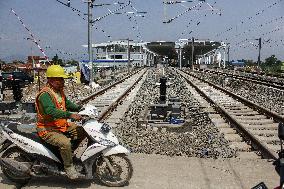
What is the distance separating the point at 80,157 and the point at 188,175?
1.91 metres

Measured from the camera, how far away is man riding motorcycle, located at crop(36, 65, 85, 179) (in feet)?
19.0

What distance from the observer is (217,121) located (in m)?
12.2

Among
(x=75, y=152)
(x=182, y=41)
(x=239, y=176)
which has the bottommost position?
(x=239, y=176)

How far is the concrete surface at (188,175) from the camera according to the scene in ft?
20.5

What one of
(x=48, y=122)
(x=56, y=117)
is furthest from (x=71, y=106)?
(x=56, y=117)

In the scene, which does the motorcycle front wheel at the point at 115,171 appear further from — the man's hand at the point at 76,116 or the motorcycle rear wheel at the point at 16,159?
the motorcycle rear wheel at the point at 16,159

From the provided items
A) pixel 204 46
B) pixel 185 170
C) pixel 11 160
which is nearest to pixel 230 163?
pixel 185 170

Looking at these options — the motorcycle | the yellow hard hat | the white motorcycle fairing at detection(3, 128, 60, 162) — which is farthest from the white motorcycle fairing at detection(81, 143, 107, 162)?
the yellow hard hat

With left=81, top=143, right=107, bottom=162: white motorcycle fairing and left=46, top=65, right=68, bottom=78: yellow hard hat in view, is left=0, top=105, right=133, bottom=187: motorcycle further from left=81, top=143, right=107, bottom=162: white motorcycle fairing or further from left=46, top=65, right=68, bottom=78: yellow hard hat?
left=46, top=65, right=68, bottom=78: yellow hard hat

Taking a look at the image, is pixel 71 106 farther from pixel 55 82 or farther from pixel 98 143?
pixel 98 143

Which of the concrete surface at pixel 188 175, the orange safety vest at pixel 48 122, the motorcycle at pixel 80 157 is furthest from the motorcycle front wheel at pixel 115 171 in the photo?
the orange safety vest at pixel 48 122

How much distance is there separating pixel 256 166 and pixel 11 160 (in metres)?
4.34

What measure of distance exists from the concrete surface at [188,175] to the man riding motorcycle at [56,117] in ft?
2.21

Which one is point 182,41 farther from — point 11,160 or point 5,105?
point 11,160
